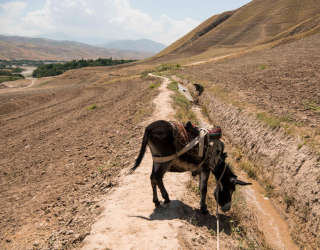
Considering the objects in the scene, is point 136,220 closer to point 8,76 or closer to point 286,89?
point 286,89

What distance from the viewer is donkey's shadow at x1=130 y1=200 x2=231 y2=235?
20.5 ft

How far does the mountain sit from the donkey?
7179 cm

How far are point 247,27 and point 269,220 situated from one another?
351ft

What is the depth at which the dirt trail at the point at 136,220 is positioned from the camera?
5184mm

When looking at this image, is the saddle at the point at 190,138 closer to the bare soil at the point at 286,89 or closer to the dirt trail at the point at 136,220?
the dirt trail at the point at 136,220

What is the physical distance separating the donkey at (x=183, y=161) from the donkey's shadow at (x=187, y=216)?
0.65 ft

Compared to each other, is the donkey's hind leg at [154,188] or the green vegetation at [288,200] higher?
the donkey's hind leg at [154,188]

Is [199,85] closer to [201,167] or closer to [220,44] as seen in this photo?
[201,167]

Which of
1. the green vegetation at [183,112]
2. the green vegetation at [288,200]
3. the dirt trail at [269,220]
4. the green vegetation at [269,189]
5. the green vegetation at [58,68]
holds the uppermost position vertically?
the green vegetation at [183,112]

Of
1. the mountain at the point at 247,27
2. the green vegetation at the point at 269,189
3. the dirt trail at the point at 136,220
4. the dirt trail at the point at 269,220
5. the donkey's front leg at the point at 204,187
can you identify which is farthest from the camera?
the mountain at the point at 247,27

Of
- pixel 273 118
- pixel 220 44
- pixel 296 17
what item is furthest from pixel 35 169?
pixel 296 17

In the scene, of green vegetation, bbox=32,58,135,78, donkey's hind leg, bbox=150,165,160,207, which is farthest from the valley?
green vegetation, bbox=32,58,135,78

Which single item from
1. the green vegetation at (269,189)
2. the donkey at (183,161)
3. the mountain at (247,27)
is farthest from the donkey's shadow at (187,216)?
the mountain at (247,27)

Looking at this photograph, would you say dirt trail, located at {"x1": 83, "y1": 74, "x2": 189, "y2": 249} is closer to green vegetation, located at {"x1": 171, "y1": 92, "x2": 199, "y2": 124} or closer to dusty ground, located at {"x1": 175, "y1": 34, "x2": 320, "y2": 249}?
dusty ground, located at {"x1": 175, "y1": 34, "x2": 320, "y2": 249}
